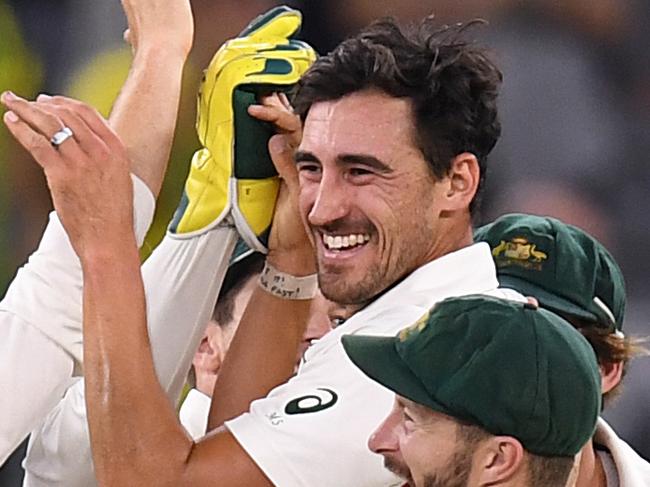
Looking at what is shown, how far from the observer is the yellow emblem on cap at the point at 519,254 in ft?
6.48

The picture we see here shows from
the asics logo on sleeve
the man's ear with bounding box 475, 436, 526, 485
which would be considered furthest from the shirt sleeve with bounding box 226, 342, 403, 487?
the man's ear with bounding box 475, 436, 526, 485

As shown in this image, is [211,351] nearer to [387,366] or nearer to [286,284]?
[286,284]

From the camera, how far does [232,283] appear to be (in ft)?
8.16

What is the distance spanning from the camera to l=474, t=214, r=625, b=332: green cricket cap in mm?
1949

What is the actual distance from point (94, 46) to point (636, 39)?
3.58ft

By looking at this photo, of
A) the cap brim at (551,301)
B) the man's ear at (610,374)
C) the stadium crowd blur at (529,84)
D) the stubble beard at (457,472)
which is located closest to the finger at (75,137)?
the stubble beard at (457,472)

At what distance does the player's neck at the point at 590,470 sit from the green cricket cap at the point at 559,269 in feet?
0.58

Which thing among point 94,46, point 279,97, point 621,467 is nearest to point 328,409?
point 279,97

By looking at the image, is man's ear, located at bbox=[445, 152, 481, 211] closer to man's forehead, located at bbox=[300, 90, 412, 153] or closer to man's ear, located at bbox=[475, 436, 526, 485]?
man's forehead, located at bbox=[300, 90, 412, 153]

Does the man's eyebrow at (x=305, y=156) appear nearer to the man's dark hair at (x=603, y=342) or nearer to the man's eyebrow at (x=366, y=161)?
the man's eyebrow at (x=366, y=161)

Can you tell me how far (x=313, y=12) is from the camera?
9.76 feet

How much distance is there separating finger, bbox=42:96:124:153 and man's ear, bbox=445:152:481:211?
0.38 meters

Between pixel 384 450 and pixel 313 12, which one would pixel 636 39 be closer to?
pixel 313 12

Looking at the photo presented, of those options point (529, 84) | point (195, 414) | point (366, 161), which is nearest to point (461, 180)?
point (366, 161)
